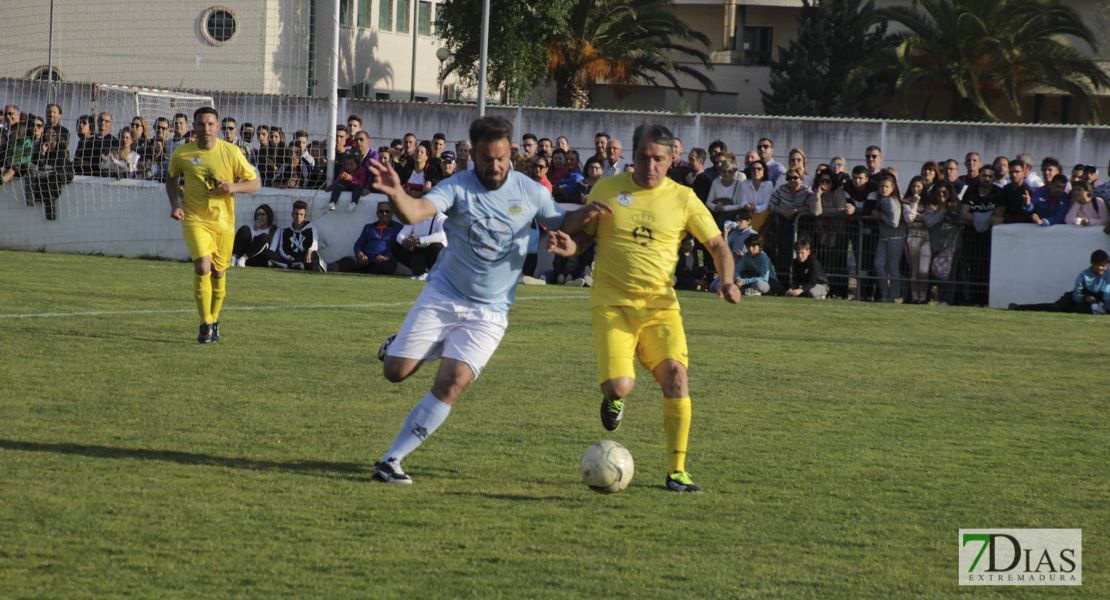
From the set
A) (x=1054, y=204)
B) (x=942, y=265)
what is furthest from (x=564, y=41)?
(x=1054, y=204)

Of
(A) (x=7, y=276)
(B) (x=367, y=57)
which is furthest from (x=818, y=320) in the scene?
(B) (x=367, y=57)

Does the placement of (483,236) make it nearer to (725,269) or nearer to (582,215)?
(582,215)

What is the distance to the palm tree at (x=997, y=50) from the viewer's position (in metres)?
34.8

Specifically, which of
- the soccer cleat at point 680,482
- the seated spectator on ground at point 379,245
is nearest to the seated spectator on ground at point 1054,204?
the seated spectator on ground at point 379,245

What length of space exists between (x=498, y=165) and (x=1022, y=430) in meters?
4.13

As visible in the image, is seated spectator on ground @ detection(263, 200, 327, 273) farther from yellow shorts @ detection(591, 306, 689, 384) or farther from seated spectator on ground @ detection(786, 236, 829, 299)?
yellow shorts @ detection(591, 306, 689, 384)

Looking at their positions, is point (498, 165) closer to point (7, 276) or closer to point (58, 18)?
point (7, 276)

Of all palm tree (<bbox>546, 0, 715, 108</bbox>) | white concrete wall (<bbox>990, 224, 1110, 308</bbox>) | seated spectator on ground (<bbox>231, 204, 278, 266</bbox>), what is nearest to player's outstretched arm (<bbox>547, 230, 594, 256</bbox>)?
white concrete wall (<bbox>990, 224, 1110, 308</bbox>)

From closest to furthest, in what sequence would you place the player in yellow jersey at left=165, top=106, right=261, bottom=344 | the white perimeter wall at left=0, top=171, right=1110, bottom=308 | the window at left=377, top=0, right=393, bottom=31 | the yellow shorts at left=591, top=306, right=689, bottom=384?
the yellow shorts at left=591, top=306, right=689, bottom=384, the player in yellow jersey at left=165, top=106, right=261, bottom=344, the white perimeter wall at left=0, top=171, right=1110, bottom=308, the window at left=377, top=0, right=393, bottom=31

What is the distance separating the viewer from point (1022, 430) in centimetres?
777

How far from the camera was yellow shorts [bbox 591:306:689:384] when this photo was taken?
612 cm

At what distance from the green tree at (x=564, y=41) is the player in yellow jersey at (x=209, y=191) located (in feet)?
83.8

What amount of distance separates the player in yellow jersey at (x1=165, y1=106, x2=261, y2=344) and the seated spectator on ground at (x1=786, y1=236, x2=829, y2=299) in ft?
28.0

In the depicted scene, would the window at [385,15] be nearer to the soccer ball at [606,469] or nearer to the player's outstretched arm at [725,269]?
the player's outstretched arm at [725,269]
